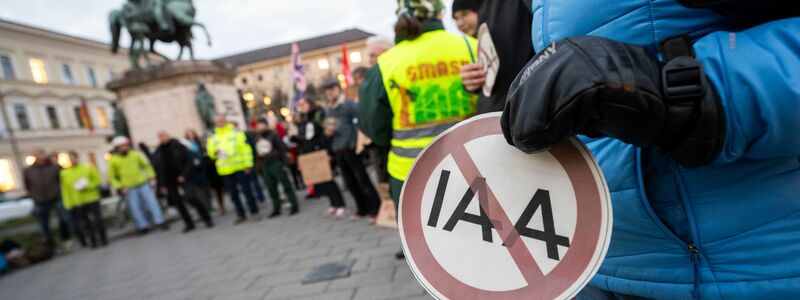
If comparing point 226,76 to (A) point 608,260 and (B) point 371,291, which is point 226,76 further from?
(A) point 608,260

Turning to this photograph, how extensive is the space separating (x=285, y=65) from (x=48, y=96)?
33.0 m

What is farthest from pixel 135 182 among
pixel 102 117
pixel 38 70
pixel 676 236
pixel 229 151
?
pixel 102 117

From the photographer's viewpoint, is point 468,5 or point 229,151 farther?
point 229,151

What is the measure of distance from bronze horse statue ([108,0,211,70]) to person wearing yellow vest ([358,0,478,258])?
12549 millimetres

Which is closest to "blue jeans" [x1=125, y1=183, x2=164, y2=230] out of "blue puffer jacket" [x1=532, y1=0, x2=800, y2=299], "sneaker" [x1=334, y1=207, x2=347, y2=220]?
"sneaker" [x1=334, y1=207, x2=347, y2=220]

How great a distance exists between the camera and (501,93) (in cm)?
177

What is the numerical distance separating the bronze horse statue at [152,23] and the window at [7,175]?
3000cm

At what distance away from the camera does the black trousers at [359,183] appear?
16.9 feet

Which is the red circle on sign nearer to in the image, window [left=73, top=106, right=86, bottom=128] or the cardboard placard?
the cardboard placard

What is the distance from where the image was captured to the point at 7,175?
1319 inches

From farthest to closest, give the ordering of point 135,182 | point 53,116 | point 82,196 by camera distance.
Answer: point 53,116 < point 135,182 < point 82,196

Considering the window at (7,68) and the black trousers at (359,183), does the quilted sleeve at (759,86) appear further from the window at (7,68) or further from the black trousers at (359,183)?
the window at (7,68)

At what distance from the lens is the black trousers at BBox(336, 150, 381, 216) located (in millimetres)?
5156

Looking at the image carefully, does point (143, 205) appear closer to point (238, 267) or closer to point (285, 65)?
point (238, 267)
